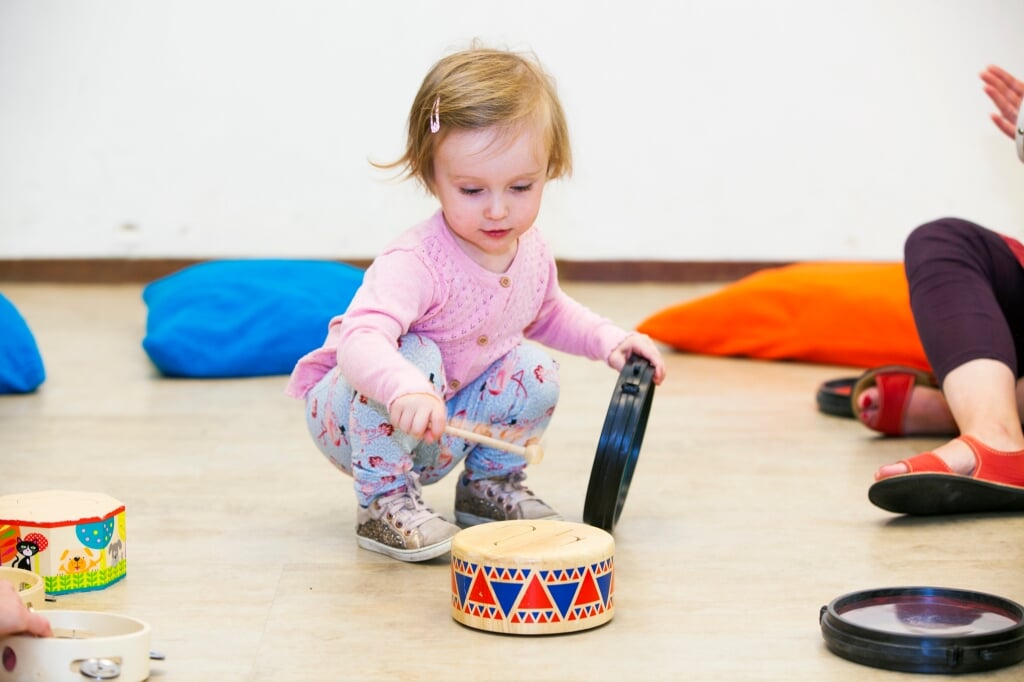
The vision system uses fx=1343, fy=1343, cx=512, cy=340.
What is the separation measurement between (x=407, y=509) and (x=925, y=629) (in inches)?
21.8

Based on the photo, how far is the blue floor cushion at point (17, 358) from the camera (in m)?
2.33

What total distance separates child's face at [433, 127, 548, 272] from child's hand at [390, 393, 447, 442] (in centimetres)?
23

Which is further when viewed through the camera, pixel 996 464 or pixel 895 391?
pixel 895 391

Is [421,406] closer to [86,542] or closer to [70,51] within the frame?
[86,542]

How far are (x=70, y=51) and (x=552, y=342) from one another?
2776mm

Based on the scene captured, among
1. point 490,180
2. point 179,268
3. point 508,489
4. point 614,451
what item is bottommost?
point 179,268

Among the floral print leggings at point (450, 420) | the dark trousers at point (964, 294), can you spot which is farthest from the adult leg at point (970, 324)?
the floral print leggings at point (450, 420)

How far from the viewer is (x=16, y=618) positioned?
99cm

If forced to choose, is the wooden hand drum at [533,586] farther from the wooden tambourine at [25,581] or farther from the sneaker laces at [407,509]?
the wooden tambourine at [25,581]

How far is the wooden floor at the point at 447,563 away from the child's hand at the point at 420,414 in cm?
16

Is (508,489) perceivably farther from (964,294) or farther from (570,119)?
(570,119)

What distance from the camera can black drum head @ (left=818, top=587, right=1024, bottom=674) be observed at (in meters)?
1.06

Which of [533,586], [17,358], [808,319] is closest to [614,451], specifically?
[533,586]

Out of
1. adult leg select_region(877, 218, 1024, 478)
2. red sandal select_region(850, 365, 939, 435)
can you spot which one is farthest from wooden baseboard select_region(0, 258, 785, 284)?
adult leg select_region(877, 218, 1024, 478)
